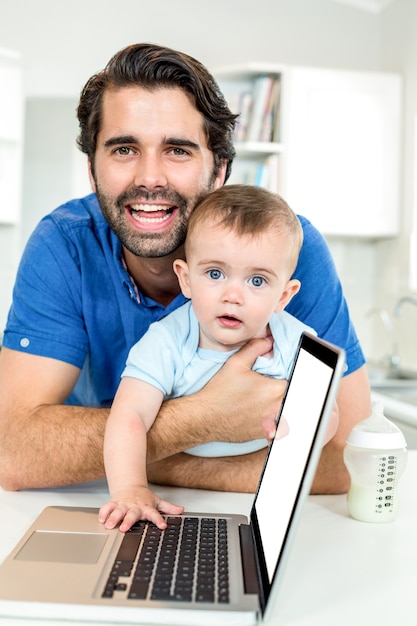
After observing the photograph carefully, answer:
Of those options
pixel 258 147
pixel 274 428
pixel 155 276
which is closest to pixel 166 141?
pixel 155 276

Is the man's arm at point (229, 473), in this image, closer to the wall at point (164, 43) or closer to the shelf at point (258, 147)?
the shelf at point (258, 147)

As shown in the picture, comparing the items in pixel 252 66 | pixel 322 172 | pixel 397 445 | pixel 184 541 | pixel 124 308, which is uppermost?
pixel 252 66

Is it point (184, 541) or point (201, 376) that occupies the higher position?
point (201, 376)

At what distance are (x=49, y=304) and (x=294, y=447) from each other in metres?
0.82

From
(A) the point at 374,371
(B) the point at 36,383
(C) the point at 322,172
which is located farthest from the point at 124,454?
(C) the point at 322,172

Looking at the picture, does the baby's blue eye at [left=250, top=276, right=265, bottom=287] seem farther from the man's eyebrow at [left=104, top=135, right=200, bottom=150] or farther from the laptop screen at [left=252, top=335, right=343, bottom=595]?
the man's eyebrow at [left=104, top=135, right=200, bottom=150]

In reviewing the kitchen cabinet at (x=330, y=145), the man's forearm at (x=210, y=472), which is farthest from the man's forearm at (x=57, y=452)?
the kitchen cabinet at (x=330, y=145)

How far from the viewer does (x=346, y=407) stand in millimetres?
1514

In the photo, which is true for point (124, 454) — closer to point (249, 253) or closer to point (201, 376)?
point (201, 376)

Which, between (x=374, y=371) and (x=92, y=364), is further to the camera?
(x=374, y=371)

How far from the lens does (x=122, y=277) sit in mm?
1608

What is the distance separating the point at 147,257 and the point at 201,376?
0.34m

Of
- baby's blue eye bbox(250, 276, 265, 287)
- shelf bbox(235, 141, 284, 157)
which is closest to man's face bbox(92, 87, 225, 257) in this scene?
baby's blue eye bbox(250, 276, 265, 287)

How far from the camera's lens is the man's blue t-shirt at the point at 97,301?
1.53 m
